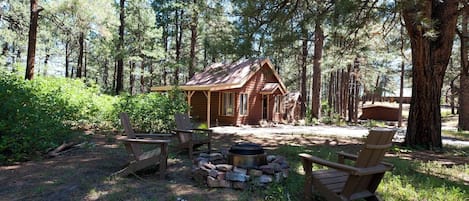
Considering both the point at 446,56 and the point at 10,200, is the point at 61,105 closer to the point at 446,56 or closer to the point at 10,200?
the point at 10,200

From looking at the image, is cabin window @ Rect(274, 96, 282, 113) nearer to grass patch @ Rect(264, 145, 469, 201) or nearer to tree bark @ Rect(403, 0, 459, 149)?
tree bark @ Rect(403, 0, 459, 149)

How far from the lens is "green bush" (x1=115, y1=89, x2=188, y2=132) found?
353 inches

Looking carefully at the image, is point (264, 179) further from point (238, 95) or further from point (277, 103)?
point (277, 103)

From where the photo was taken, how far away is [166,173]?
4395 mm

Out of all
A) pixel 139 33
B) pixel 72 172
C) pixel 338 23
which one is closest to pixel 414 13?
pixel 338 23

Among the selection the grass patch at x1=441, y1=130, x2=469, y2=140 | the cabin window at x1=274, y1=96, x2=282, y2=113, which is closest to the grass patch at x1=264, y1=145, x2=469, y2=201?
the grass patch at x1=441, y1=130, x2=469, y2=140

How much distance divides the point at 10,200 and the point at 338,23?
5.85 m

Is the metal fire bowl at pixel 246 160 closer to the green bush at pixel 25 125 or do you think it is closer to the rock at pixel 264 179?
the rock at pixel 264 179

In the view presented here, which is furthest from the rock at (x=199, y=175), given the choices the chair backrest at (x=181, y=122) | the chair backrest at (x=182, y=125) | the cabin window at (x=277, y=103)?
the cabin window at (x=277, y=103)

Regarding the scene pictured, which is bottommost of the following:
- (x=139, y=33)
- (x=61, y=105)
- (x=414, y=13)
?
(x=61, y=105)

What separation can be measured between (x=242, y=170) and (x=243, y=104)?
12.1 meters

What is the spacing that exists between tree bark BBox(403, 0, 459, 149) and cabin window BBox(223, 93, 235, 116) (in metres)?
9.36

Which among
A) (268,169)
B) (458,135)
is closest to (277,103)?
(458,135)

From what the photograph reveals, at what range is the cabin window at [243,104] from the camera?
15.7 meters
